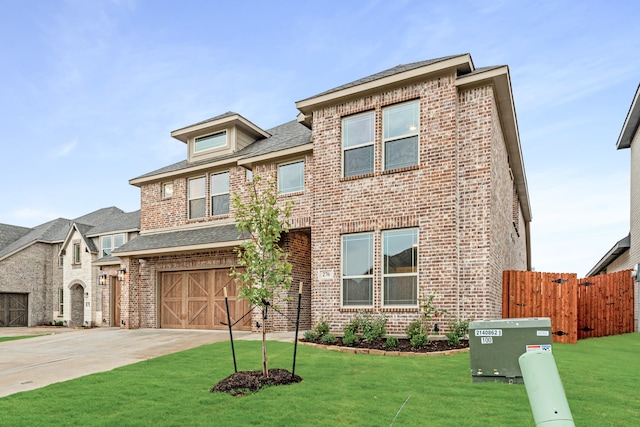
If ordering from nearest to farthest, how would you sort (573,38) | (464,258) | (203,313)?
(464,258) < (573,38) < (203,313)

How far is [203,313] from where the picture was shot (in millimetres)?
17438

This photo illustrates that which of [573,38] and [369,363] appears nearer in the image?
[369,363]

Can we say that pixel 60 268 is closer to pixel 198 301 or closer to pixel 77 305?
pixel 77 305

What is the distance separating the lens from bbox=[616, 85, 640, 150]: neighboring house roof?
16.3 meters

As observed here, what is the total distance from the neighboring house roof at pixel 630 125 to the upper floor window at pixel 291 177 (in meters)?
12.2

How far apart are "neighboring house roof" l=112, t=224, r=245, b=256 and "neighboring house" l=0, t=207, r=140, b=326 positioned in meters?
5.24

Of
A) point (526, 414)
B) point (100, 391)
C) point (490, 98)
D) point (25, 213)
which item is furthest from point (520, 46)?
point (25, 213)

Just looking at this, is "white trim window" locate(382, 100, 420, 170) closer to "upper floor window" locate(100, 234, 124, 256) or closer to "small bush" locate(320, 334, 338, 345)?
"small bush" locate(320, 334, 338, 345)

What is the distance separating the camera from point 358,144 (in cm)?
1279

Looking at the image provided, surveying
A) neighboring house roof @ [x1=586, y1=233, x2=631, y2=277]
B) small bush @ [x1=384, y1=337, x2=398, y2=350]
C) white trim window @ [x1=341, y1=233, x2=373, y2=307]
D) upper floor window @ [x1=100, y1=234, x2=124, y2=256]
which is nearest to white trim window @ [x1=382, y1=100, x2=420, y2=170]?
→ white trim window @ [x1=341, y1=233, x2=373, y2=307]

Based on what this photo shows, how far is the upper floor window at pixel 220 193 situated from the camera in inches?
689

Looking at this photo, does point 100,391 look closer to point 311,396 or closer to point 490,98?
point 311,396

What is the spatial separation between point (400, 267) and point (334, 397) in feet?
19.2

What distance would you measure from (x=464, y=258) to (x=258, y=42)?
14.3 meters
